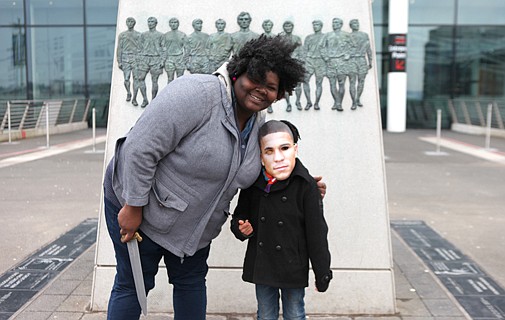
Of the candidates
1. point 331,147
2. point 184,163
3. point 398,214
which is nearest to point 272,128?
point 184,163

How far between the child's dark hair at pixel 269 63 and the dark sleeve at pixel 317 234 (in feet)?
1.73

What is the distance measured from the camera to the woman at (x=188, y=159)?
86.1 inches

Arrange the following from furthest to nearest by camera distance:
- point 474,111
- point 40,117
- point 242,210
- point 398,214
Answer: point 474,111, point 40,117, point 398,214, point 242,210

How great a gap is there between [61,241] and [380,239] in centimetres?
335

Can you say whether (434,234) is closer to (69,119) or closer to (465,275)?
(465,275)

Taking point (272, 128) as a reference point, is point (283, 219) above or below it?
below

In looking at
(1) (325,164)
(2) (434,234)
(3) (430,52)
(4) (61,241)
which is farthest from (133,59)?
(3) (430,52)

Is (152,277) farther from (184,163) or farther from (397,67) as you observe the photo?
(397,67)

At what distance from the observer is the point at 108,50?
2312cm

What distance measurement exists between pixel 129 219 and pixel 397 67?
19.8 meters

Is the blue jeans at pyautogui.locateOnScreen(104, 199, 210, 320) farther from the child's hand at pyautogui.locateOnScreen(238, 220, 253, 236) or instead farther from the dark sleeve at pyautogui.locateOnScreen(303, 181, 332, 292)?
the dark sleeve at pyautogui.locateOnScreen(303, 181, 332, 292)

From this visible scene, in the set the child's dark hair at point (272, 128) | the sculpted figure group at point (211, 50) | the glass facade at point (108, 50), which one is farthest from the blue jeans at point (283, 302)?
the glass facade at point (108, 50)

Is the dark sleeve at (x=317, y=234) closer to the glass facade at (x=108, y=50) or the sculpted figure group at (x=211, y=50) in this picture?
the sculpted figure group at (x=211, y=50)

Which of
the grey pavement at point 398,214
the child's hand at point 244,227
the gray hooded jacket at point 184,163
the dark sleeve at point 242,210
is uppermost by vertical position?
the gray hooded jacket at point 184,163
